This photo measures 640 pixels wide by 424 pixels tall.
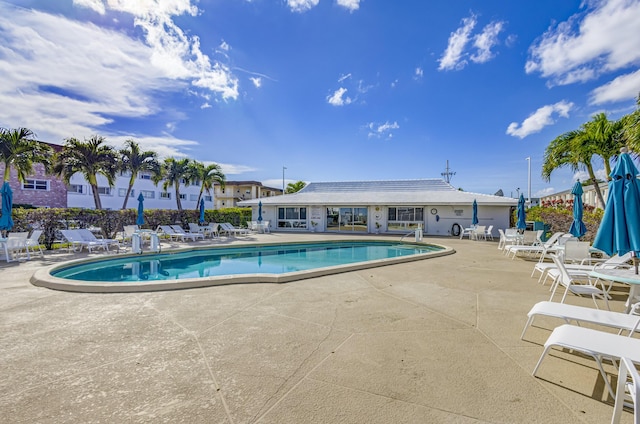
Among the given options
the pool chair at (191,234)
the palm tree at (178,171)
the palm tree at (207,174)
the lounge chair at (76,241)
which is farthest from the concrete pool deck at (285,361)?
the palm tree at (207,174)

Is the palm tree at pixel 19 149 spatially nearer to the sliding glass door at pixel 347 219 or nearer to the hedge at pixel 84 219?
the hedge at pixel 84 219

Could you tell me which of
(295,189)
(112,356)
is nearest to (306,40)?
(112,356)

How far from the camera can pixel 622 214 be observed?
374cm

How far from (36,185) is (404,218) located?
32.2 metres

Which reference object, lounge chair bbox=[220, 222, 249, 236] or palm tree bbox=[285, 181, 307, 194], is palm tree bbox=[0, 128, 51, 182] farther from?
palm tree bbox=[285, 181, 307, 194]

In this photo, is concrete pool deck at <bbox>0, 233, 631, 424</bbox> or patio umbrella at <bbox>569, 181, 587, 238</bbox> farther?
patio umbrella at <bbox>569, 181, 587, 238</bbox>

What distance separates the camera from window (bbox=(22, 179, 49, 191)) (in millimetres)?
26094

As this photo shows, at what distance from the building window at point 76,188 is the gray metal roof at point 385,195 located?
17426mm

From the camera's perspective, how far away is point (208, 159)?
97.5 ft

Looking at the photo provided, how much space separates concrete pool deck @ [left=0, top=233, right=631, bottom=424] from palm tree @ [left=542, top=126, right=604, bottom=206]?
11.0 m

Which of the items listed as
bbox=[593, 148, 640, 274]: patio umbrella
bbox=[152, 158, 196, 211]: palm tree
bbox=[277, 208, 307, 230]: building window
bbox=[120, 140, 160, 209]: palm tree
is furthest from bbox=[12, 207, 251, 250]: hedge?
bbox=[593, 148, 640, 274]: patio umbrella

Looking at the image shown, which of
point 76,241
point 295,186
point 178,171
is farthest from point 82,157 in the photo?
point 295,186

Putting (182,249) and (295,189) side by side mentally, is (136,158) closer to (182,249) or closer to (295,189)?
(182,249)

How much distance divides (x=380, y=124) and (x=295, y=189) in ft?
72.2
